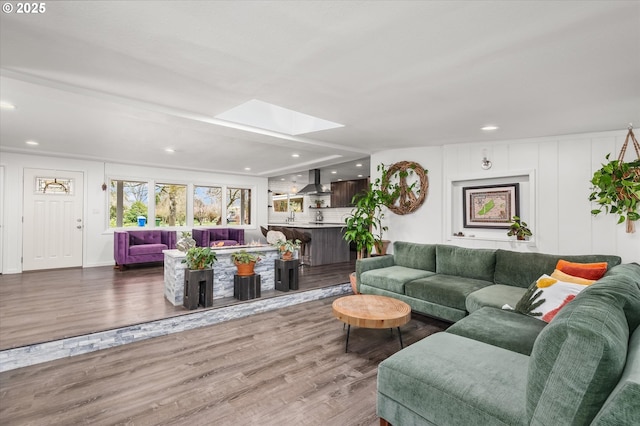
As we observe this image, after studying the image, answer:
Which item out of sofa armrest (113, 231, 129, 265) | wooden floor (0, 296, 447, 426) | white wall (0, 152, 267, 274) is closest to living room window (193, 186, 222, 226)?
white wall (0, 152, 267, 274)

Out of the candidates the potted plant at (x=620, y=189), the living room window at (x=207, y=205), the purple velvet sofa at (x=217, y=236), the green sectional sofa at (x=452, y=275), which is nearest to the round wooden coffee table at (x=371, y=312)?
the green sectional sofa at (x=452, y=275)

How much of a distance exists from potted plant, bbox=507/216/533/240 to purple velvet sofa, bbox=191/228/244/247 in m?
5.67

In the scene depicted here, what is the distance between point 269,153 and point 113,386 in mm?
4456

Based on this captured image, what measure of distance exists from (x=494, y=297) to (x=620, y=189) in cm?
171

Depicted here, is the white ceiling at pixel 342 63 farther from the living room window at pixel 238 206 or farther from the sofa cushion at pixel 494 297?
the living room window at pixel 238 206

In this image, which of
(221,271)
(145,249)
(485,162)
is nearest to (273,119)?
(221,271)

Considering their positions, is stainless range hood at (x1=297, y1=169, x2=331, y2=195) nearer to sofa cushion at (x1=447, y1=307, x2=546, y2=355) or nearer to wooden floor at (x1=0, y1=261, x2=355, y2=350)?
wooden floor at (x1=0, y1=261, x2=355, y2=350)

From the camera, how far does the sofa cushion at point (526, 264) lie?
315 centimetres

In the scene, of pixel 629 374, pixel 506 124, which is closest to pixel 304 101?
pixel 506 124

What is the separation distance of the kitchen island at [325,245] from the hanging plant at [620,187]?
474cm

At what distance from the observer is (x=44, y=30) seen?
5.91 ft

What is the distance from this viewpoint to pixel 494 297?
9.73ft

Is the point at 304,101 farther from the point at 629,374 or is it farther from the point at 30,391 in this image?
the point at 30,391

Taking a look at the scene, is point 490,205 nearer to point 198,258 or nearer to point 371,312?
point 371,312
